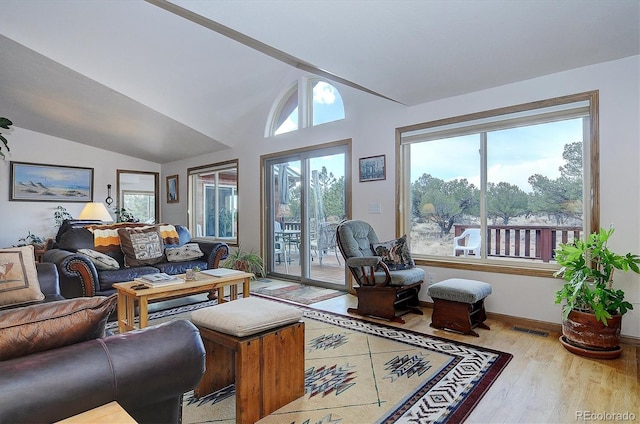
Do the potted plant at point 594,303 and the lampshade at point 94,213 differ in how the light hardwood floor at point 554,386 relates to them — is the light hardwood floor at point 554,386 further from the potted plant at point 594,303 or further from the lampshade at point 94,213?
the lampshade at point 94,213

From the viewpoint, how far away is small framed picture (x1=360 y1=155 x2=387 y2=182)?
428cm

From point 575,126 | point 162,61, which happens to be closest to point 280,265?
point 162,61

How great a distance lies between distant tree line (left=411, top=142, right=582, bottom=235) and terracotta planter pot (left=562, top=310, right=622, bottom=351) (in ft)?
3.26

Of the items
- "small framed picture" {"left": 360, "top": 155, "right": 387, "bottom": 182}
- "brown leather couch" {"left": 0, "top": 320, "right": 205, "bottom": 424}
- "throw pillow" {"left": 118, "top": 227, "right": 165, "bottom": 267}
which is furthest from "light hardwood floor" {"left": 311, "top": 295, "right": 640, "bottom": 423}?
"throw pillow" {"left": 118, "top": 227, "right": 165, "bottom": 267}

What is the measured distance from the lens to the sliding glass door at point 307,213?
4.89 m

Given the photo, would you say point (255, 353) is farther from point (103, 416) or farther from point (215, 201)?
point (215, 201)

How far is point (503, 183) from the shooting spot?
3.56 metres

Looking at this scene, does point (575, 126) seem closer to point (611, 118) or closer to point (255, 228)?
point (611, 118)

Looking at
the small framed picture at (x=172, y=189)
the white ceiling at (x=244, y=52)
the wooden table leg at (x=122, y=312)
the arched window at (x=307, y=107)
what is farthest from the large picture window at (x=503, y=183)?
the small framed picture at (x=172, y=189)

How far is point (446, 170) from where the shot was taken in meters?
3.94

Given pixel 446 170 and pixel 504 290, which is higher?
pixel 446 170

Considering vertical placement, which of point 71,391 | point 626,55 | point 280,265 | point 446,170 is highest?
point 626,55

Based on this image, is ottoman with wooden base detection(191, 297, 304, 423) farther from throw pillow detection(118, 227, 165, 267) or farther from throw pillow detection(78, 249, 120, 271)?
throw pillow detection(118, 227, 165, 267)

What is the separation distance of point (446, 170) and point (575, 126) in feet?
3.97
